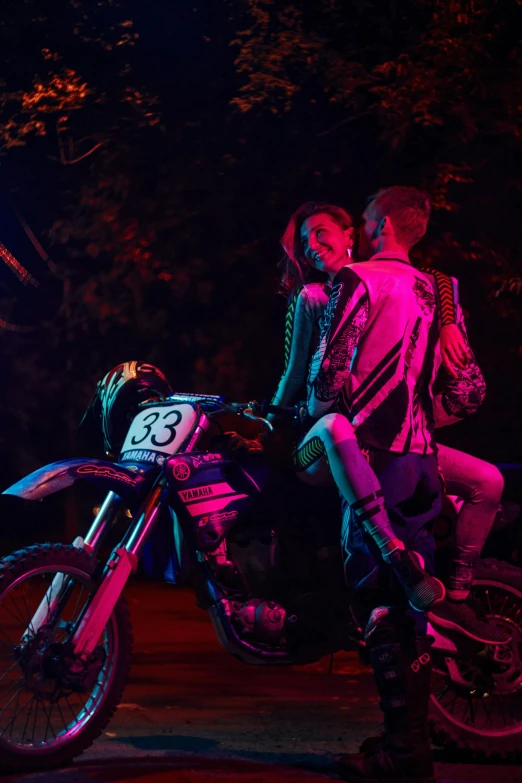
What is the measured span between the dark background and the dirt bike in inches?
230

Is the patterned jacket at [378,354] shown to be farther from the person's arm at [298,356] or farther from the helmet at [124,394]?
the helmet at [124,394]

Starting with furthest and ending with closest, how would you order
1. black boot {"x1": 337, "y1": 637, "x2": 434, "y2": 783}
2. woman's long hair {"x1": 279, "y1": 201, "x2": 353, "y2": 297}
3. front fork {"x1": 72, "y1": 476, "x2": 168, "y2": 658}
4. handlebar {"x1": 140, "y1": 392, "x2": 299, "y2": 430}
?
1. woman's long hair {"x1": 279, "y1": 201, "x2": 353, "y2": 297}
2. handlebar {"x1": 140, "y1": 392, "x2": 299, "y2": 430}
3. front fork {"x1": 72, "y1": 476, "x2": 168, "y2": 658}
4. black boot {"x1": 337, "y1": 637, "x2": 434, "y2": 783}

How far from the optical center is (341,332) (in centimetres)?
468

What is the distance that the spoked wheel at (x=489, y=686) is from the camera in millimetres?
5055

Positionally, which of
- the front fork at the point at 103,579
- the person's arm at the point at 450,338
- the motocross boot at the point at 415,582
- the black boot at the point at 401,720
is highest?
the person's arm at the point at 450,338

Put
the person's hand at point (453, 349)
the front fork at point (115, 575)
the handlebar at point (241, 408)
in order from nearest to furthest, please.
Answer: the front fork at point (115, 575)
the person's hand at point (453, 349)
the handlebar at point (241, 408)

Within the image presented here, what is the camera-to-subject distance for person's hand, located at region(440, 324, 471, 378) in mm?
4891

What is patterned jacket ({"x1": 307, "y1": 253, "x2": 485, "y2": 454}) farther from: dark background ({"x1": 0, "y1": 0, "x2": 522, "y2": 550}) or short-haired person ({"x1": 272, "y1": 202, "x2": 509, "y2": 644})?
dark background ({"x1": 0, "y1": 0, "x2": 522, "y2": 550})

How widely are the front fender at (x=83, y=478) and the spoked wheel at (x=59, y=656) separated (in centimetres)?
24

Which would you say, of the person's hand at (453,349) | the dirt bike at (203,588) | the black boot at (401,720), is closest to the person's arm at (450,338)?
the person's hand at (453,349)

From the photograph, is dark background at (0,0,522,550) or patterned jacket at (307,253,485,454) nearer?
patterned jacket at (307,253,485,454)

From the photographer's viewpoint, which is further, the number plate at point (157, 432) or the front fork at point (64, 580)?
the number plate at point (157, 432)

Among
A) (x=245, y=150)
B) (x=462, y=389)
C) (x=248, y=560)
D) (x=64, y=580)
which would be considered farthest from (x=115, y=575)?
(x=245, y=150)

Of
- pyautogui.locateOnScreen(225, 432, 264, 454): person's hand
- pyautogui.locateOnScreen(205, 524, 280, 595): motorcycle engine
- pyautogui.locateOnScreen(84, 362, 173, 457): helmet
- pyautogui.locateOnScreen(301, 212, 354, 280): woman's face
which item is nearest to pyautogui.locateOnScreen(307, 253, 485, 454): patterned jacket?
pyautogui.locateOnScreen(225, 432, 264, 454): person's hand
